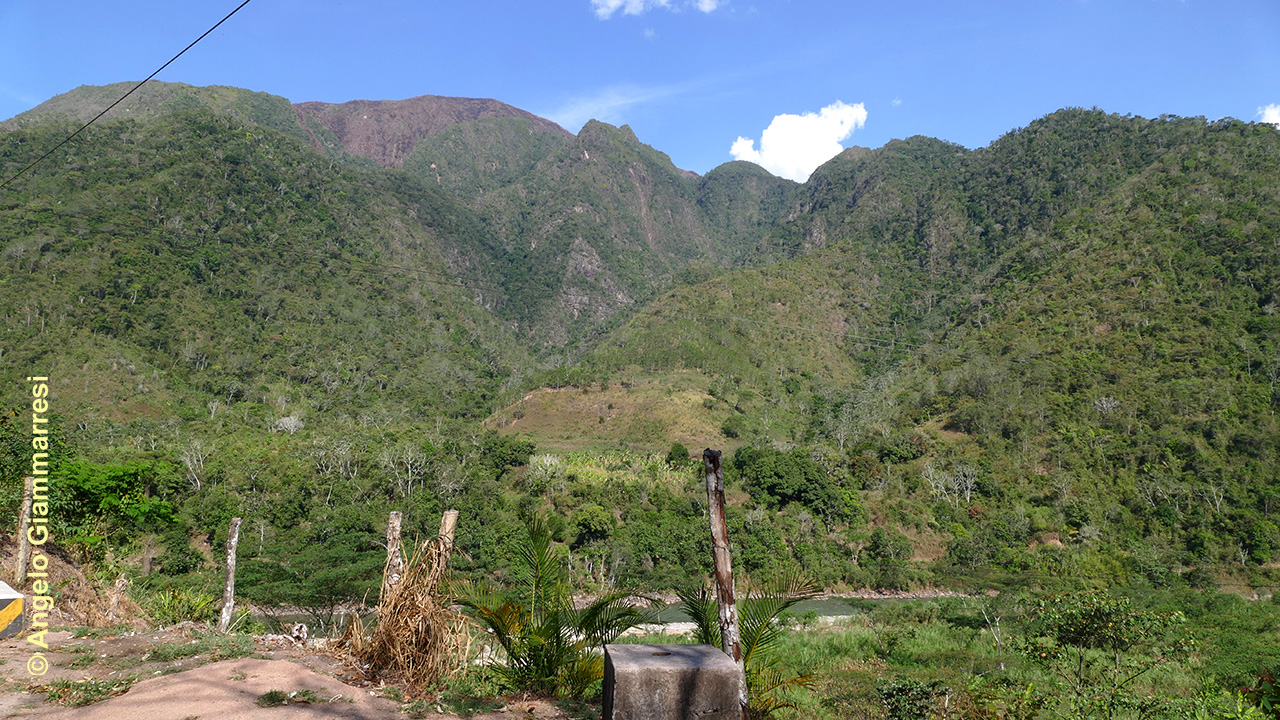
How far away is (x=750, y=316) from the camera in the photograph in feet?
312

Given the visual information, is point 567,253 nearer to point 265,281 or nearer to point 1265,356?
point 265,281

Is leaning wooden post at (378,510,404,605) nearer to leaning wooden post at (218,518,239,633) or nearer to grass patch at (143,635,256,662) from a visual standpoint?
grass patch at (143,635,256,662)

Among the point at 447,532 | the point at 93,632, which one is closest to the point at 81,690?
the point at 447,532

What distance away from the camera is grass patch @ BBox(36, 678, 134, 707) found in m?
5.69

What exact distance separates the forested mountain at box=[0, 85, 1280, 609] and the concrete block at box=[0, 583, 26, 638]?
12270 millimetres

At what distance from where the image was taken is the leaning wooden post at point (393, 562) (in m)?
6.96

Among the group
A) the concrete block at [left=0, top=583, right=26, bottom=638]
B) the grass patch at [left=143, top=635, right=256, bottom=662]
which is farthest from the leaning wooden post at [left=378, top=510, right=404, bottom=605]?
the concrete block at [left=0, top=583, right=26, bottom=638]

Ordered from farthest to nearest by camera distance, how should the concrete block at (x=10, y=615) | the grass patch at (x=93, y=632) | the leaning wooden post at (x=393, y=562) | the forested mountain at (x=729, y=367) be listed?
the forested mountain at (x=729, y=367) → the grass patch at (x=93, y=632) → the concrete block at (x=10, y=615) → the leaning wooden post at (x=393, y=562)

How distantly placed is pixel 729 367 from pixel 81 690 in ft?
265

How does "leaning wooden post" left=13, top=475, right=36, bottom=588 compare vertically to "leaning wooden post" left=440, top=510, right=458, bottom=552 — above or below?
below

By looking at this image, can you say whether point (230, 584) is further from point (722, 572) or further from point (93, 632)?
point (722, 572)

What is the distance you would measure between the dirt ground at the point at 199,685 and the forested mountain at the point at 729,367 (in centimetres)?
1404

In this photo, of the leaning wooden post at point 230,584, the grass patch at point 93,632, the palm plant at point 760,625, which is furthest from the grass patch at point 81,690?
the leaning wooden post at point 230,584

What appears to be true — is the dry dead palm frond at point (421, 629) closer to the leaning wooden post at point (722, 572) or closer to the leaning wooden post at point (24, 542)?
the leaning wooden post at point (722, 572)
